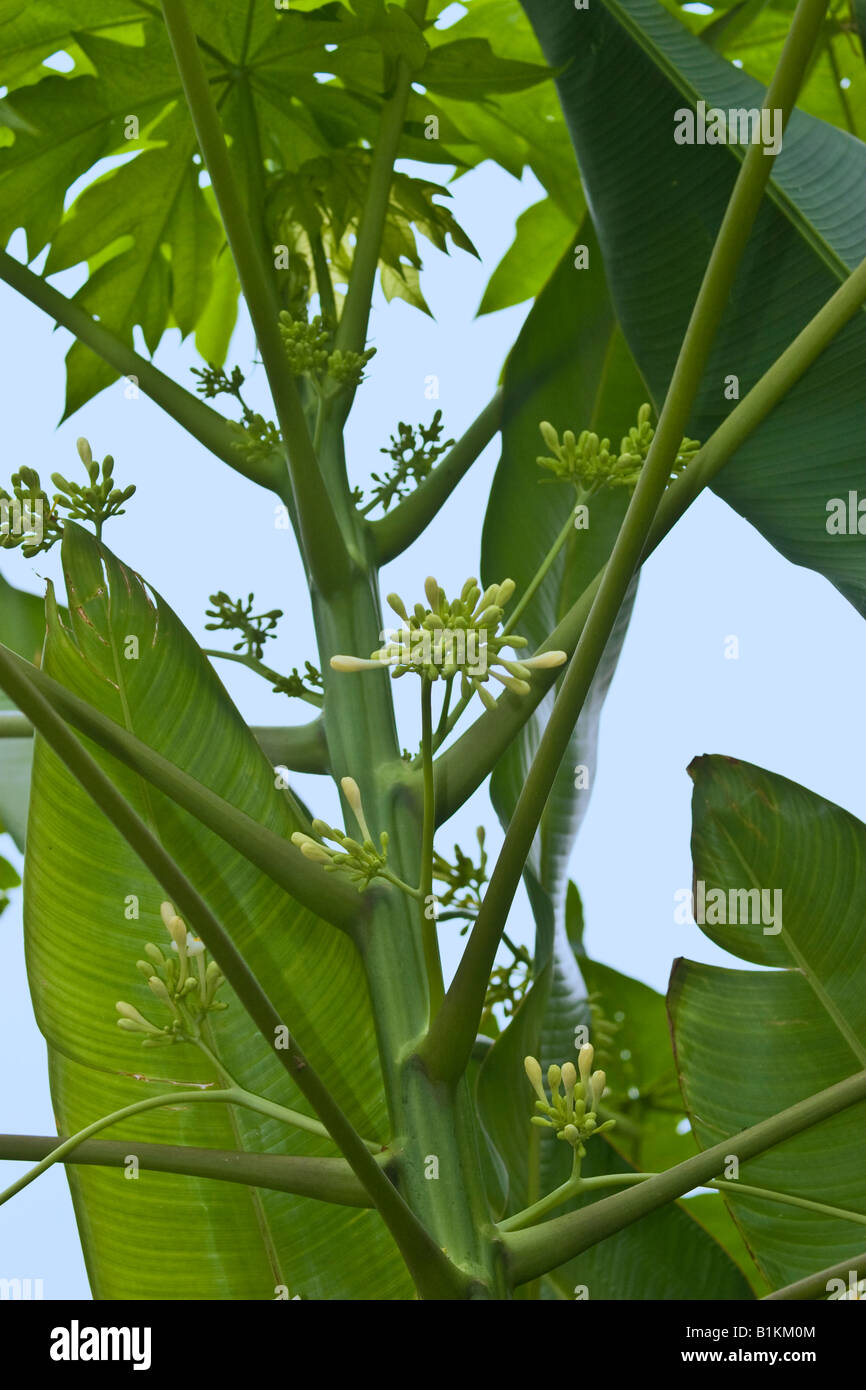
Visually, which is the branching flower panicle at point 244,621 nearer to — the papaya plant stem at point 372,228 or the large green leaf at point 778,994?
the papaya plant stem at point 372,228

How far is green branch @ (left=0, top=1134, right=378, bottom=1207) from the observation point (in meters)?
0.49

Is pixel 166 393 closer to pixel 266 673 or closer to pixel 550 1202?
pixel 266 673

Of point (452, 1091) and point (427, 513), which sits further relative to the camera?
point (427, 513)

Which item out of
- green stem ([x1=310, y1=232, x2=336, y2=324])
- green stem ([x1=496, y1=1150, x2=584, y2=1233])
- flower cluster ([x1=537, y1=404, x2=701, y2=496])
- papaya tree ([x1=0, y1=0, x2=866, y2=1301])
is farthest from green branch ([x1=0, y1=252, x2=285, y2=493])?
green stem ([x1=496, y1=1150, x2=584, y2=1233])

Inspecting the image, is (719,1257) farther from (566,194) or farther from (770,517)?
(566,194)

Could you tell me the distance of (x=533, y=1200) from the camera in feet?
2.70

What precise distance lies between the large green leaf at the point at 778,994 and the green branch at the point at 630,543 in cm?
25

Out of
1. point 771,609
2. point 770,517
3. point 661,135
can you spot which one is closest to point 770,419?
point 770,517

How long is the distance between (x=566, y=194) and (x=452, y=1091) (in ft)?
2.56

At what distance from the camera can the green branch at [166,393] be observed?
773 millimetres

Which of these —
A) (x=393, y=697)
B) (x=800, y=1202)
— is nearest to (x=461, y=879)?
(x=393, y=697)

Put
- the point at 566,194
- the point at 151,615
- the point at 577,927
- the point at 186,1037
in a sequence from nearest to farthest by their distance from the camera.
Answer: the point at 186,1037 → the point at 151,615 → the point at 566,194 → the point at 577,927

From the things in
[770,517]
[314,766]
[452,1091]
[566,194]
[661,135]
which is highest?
[566,194]

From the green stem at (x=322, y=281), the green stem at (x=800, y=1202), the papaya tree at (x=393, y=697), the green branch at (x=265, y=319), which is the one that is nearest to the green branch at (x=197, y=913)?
the papaya tree at (x=393, y=697)
